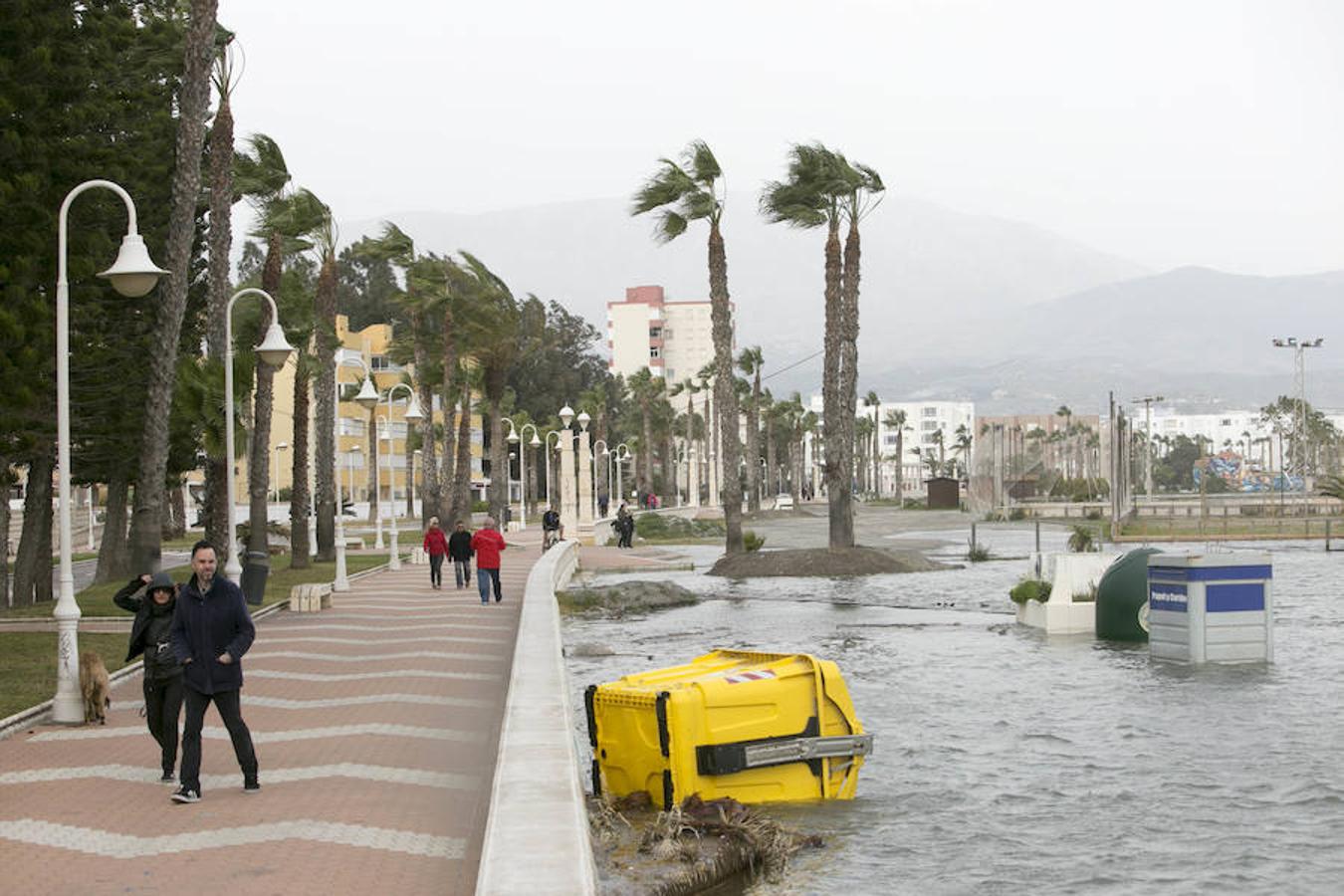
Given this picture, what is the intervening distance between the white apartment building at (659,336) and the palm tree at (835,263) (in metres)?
141

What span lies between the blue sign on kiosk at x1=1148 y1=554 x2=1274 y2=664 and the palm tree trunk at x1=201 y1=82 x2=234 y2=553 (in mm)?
16075

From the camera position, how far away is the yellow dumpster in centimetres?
1131

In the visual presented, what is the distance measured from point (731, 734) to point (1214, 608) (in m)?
11.5

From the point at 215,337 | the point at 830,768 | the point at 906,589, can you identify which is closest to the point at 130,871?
the point at 830,768

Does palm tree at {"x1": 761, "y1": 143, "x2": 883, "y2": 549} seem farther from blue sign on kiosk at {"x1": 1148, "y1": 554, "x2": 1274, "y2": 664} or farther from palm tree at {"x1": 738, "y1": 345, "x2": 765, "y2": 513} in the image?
palm tree at {"x1": 738, "y1": 345, "x2": 765, "y2": 513}

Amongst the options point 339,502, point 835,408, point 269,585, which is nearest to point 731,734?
point 339,502

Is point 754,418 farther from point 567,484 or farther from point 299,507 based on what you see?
point 299,507

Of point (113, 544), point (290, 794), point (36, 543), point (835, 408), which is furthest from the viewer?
point (835, 408)

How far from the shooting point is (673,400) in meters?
194

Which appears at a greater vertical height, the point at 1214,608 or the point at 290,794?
the point at 1214,608

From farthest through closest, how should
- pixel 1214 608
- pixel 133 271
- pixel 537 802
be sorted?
pixel 1214 608, pixel 133 271, pixel 537 802

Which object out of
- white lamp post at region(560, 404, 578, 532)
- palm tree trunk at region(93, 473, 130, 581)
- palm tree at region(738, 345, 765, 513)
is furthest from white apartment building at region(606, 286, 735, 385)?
palm tree trunk at region(93, 473, 130, 581)

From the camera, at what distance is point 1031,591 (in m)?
26.4

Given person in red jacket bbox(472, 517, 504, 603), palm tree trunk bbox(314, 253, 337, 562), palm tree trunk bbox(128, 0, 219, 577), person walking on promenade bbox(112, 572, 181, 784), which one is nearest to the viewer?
person walking on promenade bbox(112, 572, 181, 784)
